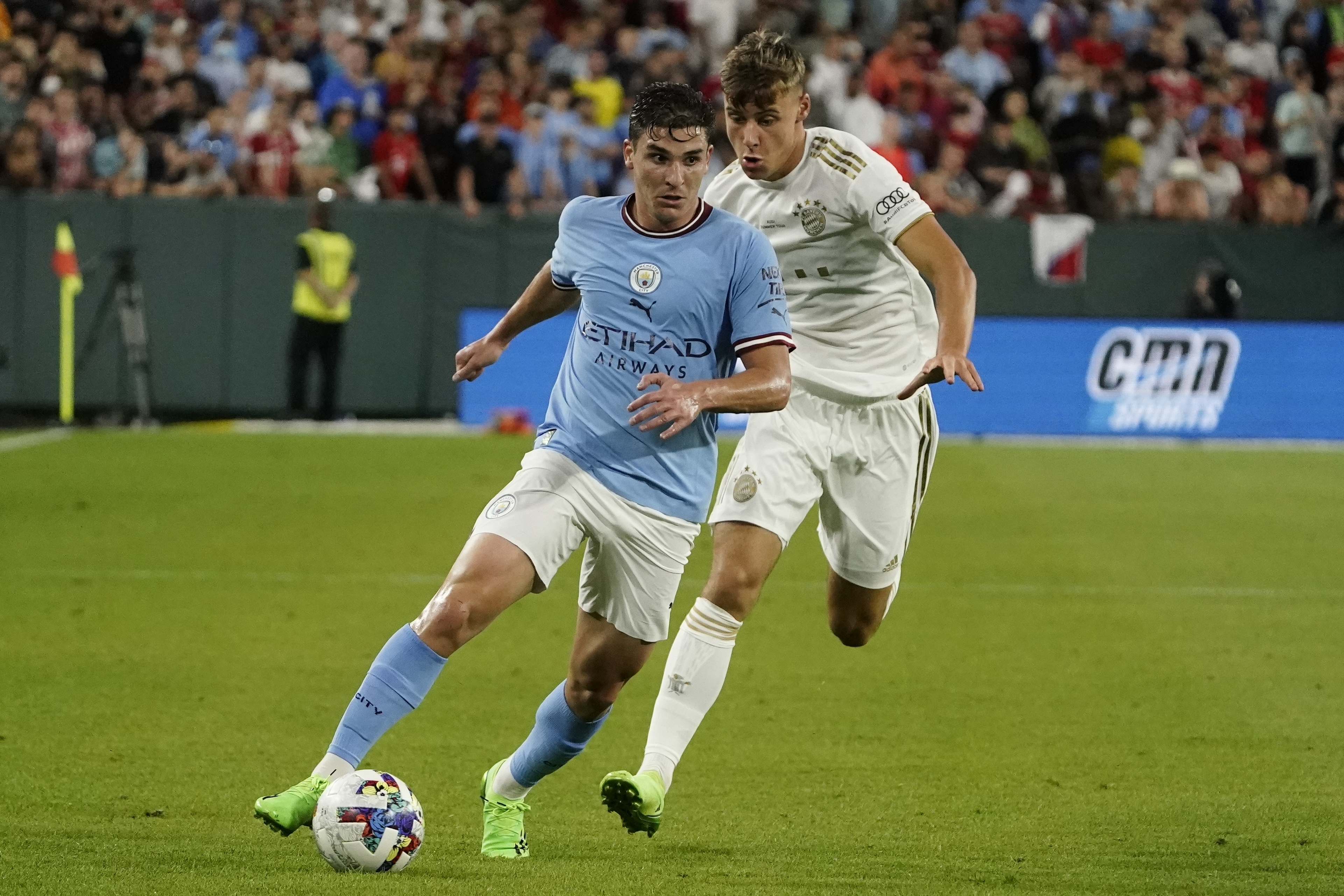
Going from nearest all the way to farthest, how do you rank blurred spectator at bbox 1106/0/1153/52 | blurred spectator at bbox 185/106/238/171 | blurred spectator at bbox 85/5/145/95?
blurred spectator at bbox 185/106/238/171 → blurred spectator at bbox 85/5/145/95 → blurred spectator at bbox 1106/0/1153/52

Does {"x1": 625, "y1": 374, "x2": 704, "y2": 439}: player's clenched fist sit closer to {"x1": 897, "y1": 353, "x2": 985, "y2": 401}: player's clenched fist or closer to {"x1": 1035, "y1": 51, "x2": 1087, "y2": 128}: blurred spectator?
{"x1": 897, "y1": 353, "x2": 985, "y2": 401}: player's clenched fist

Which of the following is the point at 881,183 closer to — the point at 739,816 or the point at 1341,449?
the point at 739,816

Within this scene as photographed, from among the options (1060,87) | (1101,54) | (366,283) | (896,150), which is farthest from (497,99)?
(1101,54)

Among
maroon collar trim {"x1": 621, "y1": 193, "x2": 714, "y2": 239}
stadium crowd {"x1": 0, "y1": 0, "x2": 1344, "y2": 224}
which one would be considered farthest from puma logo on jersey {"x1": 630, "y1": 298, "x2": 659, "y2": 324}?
stadium crowd {"x1": 0, "y1": 0, "x2": 1344, "y2": 224}

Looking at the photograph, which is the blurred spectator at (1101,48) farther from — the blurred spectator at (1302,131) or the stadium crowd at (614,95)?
the blurred spectator at (1302,131)

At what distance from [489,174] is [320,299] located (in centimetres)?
224

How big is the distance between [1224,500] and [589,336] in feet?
35.0

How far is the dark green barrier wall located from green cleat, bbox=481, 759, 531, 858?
44.6ft

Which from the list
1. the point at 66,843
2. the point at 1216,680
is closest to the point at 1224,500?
the point at 1216,680

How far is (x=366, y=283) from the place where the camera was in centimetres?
1883

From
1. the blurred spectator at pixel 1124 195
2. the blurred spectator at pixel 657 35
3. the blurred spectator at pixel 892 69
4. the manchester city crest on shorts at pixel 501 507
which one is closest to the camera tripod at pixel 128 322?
the blurred spectator at pixel 657 35

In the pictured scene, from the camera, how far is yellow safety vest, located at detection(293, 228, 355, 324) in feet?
59.2

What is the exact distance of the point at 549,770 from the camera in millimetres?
5434

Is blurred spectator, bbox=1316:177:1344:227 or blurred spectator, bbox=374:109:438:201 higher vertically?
blurred spectator, bbox=1316:177:1344:227
